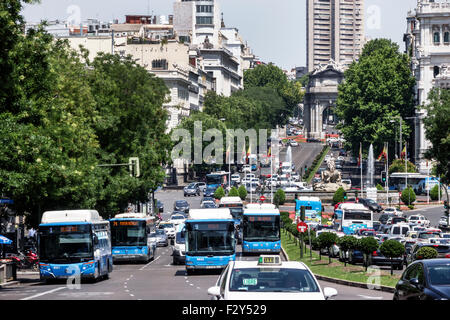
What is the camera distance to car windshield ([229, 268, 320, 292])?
→ 1573 centimetres

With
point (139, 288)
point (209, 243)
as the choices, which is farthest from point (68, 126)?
point (139, 288)

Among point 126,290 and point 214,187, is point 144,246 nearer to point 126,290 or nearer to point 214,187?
point 126,290

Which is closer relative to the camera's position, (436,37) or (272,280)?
(272,280)

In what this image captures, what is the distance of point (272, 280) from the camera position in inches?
640

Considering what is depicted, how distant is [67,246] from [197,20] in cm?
16159

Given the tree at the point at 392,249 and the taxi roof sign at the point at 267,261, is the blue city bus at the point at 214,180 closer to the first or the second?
the tree at the point at 392,249

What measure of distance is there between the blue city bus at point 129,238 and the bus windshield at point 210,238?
426 inches

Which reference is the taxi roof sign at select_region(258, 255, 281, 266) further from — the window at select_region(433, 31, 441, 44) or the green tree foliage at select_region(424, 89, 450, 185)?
the window at select_region(433, 31, 441, 44)

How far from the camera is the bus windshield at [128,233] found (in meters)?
52.6

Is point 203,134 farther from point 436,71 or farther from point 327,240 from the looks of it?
point 327,240

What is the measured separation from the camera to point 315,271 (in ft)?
137

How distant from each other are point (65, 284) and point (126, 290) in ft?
20.2

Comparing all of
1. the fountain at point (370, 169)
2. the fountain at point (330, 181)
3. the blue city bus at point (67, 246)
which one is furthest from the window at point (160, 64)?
the blue city bus at point (67, 246)

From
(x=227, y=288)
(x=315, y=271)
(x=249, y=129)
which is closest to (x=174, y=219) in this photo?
(x=315, y=271)
